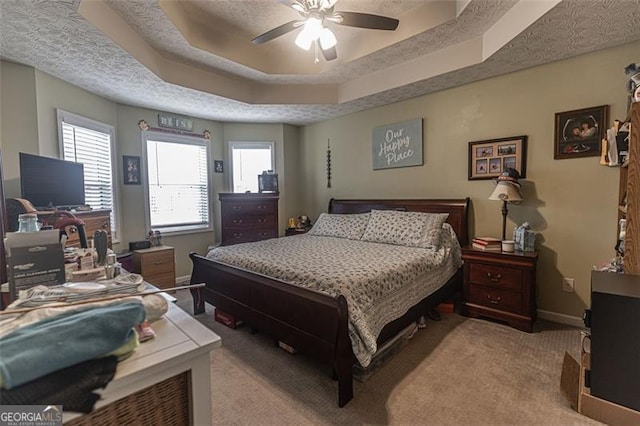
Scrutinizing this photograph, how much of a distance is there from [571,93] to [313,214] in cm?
375

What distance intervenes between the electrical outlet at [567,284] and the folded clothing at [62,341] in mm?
3575

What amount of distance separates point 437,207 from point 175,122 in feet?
12.7

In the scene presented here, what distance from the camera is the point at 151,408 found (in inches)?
28.9

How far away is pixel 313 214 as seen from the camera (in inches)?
211

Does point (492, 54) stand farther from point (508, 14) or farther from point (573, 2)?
point (573, 2)

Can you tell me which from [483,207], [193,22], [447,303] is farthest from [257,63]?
[447,303]

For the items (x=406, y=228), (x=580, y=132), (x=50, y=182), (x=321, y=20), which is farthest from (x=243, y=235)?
(x=580, y=132)

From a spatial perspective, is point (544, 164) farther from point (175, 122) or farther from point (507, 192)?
point (175, 122)

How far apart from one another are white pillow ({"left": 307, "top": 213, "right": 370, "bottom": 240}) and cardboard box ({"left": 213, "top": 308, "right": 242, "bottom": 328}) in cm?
162

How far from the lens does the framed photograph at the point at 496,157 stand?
3.08 meters

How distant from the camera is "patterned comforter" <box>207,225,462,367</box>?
196 centimetres

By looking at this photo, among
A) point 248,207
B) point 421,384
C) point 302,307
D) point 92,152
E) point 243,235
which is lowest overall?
point 421,384

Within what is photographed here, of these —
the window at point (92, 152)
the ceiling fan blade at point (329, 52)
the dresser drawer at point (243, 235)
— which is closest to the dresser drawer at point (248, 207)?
the dresser drawer at point (243, 235)

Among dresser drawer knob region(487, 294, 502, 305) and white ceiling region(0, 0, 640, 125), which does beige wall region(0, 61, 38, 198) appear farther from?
dresser drawer knob region(487, 294, 502, 305)
